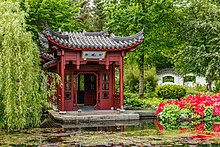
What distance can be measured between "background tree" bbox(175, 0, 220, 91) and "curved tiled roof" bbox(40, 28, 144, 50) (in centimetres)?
523

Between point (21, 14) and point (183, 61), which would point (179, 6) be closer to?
point (183, 61)

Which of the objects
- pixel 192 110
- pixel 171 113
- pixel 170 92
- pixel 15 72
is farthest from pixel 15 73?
pixel 170 92

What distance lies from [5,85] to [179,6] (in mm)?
11599

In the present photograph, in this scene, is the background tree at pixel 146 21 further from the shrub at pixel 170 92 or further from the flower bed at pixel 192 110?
the flower bed at pixel 192 110

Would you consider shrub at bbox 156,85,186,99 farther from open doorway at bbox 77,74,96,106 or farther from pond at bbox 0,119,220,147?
pond at bbox 0,119,220,147

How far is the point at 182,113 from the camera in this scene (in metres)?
13.0

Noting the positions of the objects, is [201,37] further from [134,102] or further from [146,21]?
[134,102]

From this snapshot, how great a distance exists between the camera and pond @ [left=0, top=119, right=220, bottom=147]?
328 inches

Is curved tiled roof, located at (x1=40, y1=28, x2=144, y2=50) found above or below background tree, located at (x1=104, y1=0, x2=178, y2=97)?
below

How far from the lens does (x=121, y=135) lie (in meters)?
9.54

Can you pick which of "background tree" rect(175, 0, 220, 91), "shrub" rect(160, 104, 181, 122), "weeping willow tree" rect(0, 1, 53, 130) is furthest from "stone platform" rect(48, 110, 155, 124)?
"background tree" rect(175, 0, 220, 91)

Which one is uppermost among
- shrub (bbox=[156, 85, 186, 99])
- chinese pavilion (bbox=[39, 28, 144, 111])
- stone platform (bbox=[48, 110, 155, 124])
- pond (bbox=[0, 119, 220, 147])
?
chinese pavilion (bbox=[39, 28, 144, 111])

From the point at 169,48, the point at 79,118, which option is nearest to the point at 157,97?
the point at 169,48

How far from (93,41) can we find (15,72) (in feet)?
15.3
